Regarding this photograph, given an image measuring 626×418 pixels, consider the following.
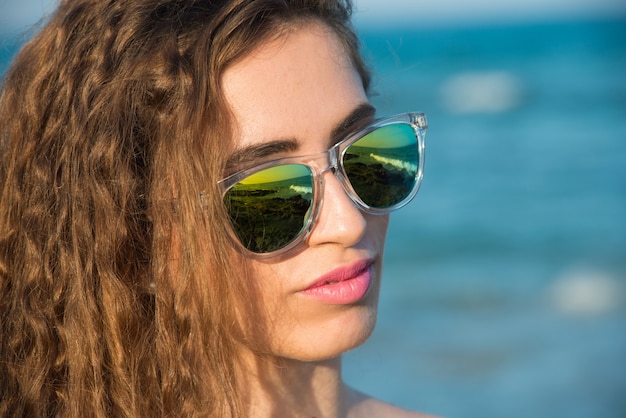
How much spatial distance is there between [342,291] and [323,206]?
0.23 meters

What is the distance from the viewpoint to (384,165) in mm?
2219

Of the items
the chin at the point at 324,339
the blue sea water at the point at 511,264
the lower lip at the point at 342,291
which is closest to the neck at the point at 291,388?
the chin at the point at 324,339

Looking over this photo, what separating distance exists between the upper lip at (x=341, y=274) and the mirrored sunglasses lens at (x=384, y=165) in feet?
0.56

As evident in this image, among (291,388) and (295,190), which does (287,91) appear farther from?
(291,388)

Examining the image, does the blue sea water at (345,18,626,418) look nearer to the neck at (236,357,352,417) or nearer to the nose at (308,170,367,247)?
the nose at (308,170,367,247)

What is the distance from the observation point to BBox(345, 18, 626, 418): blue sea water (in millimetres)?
6020

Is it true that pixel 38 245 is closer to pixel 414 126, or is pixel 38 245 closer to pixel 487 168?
pixel 414 126

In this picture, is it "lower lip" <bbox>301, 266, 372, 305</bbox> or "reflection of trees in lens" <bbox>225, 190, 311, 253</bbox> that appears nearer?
"reflection of trees in lens" <bbox>225, 190, 311, 253</bbox>

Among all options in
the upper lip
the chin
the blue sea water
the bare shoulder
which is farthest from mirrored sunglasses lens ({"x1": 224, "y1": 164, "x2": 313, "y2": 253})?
the blue sea water

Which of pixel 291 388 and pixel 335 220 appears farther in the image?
pixel 291 388

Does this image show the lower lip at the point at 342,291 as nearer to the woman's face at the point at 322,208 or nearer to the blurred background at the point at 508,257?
the woman's face at the point at 322,208

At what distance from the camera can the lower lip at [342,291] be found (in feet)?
6.78

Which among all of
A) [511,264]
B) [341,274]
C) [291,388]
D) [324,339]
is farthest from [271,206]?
[511,264]

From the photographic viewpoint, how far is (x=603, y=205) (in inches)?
402
